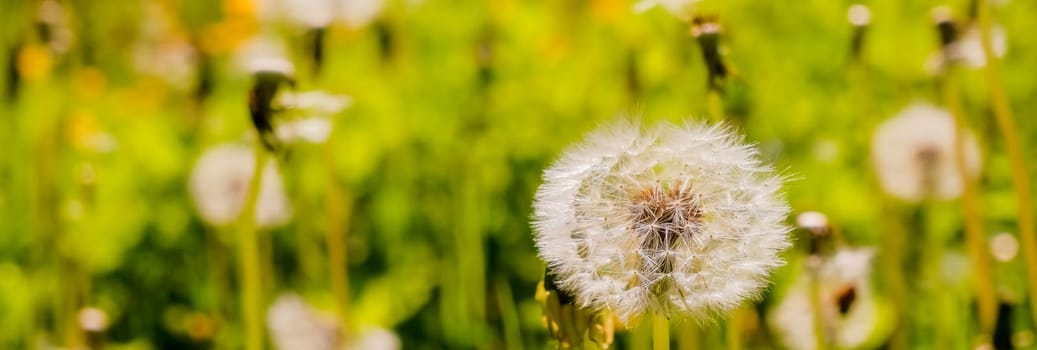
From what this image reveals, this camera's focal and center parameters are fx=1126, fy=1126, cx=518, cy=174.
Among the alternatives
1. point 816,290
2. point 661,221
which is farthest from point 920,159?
point 661,221

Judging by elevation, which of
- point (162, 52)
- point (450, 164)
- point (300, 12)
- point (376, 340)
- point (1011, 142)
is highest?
point (162, 52)

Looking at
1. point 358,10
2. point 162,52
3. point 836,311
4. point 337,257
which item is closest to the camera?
point 836,311

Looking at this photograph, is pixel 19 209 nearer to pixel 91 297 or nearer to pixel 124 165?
pixel 124 165

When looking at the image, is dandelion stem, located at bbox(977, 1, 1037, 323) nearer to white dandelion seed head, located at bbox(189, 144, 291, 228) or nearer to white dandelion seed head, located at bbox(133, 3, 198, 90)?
white dandelion seed head, located at bbox(189, 144, 291, 228)

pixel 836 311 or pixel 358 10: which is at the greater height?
pixel 358 10

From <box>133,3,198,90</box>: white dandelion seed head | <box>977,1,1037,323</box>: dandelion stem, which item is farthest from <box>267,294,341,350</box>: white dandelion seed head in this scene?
<box>133,3,198,90</box>: white dandelion seed head

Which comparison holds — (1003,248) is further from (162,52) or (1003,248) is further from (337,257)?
(162,52)
